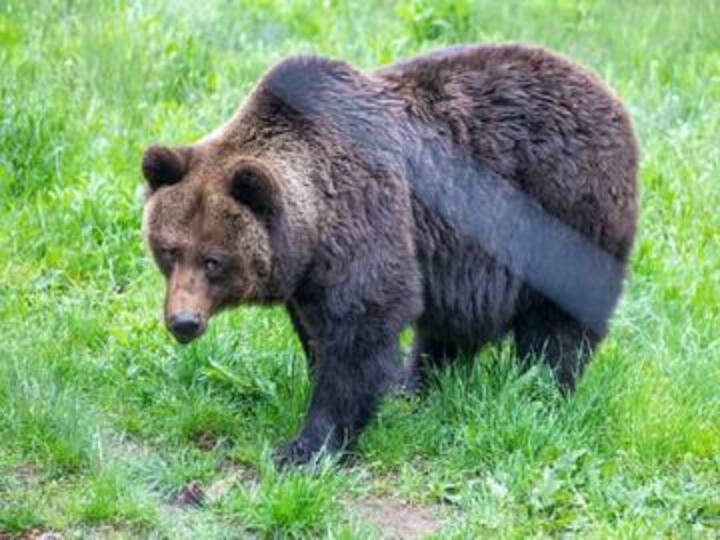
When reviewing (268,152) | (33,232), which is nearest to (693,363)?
(268,152)

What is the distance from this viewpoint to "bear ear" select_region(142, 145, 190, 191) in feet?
20.9

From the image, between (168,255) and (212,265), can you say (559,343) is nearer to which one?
(212,265)

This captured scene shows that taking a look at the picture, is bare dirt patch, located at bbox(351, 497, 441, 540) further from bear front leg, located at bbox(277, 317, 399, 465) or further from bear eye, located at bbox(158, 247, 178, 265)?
bear eye, located at bbox(158, 247, 178, 265)

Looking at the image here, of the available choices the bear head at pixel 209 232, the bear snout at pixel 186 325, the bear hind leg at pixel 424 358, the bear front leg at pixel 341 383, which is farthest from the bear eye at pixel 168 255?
the bear hind leg at pixel 424 358

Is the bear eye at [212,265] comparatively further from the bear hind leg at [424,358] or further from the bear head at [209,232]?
the bear hind leg at [424,358]

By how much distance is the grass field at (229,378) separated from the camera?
238 inches

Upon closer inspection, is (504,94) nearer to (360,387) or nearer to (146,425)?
(360,387)

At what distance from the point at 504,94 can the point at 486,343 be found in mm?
1211

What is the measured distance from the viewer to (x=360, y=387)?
6547mm

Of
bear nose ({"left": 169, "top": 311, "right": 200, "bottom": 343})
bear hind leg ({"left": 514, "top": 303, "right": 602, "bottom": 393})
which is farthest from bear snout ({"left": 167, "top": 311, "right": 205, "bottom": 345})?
bear hind leg ({"left": 514, "top": 303, "right": 602, "bottom": 393})

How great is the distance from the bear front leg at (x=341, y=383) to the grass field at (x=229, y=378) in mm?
170

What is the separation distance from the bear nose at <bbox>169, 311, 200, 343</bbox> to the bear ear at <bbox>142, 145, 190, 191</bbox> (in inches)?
24.8

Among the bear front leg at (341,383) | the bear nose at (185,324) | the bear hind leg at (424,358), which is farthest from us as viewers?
the bear hind leg at (424,358)

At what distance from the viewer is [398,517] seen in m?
6.19
